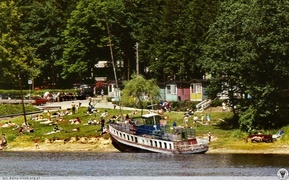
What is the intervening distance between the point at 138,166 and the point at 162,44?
60940 mm

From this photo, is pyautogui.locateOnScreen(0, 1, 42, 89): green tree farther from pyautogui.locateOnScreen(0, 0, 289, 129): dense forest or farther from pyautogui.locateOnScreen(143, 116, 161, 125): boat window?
pyautogui.locateOnScreen(143, 116, 161, 125): boat window

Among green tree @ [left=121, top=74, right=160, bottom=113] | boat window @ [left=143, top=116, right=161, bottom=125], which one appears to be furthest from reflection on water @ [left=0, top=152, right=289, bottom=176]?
green tree @ [left=121, top=74, right=160, bottom=113]

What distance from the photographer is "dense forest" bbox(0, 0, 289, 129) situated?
119m

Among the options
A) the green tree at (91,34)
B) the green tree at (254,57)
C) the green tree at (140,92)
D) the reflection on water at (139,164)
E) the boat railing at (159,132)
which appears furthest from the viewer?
the green tree at (91,34)

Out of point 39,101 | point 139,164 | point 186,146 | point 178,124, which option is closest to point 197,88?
point 39,101

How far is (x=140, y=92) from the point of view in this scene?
14262cm

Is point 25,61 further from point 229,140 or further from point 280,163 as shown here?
point 280,163

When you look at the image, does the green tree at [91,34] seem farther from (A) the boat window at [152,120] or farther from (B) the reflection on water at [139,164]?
(B) the reflection on water at [139,164]

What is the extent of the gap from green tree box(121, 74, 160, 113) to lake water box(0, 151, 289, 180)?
24673 millimetres

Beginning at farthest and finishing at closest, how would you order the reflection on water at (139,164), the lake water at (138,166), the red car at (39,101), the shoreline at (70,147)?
the red car at (39,101) → the shoreline at (70,147) → the reflection on water at (139,164) → the lake water at (138,166)

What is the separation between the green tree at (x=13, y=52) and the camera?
17238 cm

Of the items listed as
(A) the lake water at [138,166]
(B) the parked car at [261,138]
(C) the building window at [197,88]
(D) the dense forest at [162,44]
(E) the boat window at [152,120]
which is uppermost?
(D) the dense forest at [162,44]

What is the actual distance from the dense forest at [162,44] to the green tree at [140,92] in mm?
6501

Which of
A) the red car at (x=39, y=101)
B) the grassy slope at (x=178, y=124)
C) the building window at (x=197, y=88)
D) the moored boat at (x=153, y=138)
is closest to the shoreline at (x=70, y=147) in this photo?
the grassy slope at (x=178, y=124)
